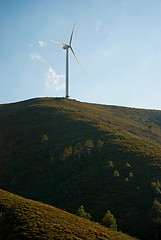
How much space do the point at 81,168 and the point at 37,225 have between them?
114 ft

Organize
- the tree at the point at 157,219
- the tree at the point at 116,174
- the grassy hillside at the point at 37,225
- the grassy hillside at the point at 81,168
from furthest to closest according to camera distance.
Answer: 1. the tree at the point at 116,174
2. the grassy hillside at the point at 81,168
3. the tree at the point at 157,219
4. the grassy hillside at the point at 37,225

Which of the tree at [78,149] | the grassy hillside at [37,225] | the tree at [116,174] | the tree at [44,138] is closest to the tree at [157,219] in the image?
the grassy hillside at [37,225]

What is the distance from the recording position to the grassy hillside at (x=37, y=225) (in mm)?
21734

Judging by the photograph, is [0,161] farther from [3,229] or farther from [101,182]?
[3,229]

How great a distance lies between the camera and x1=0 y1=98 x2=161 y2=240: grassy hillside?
40.9 meters

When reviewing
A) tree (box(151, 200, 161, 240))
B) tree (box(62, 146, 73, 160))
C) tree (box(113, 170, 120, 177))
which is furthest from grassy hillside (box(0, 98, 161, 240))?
tree (box(151, 200, 161, 240))

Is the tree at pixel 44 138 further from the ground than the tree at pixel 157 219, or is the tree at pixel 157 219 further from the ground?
the tree at pixel 44 138

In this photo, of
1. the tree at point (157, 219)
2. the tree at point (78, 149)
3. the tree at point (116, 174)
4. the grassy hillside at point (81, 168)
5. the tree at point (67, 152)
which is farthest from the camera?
the tree at point (78, 149)

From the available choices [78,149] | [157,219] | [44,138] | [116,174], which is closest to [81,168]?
[78,149]

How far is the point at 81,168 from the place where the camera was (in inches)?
2277

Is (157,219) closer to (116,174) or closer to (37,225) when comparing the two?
(116,174)

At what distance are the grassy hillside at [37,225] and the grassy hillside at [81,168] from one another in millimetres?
11264

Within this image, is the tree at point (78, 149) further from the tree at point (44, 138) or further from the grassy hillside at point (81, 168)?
the tree at point (44, 138)

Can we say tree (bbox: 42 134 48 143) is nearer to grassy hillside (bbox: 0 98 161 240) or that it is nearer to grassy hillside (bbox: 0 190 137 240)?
grassy hillside (bbox: 0 98 161 240)
